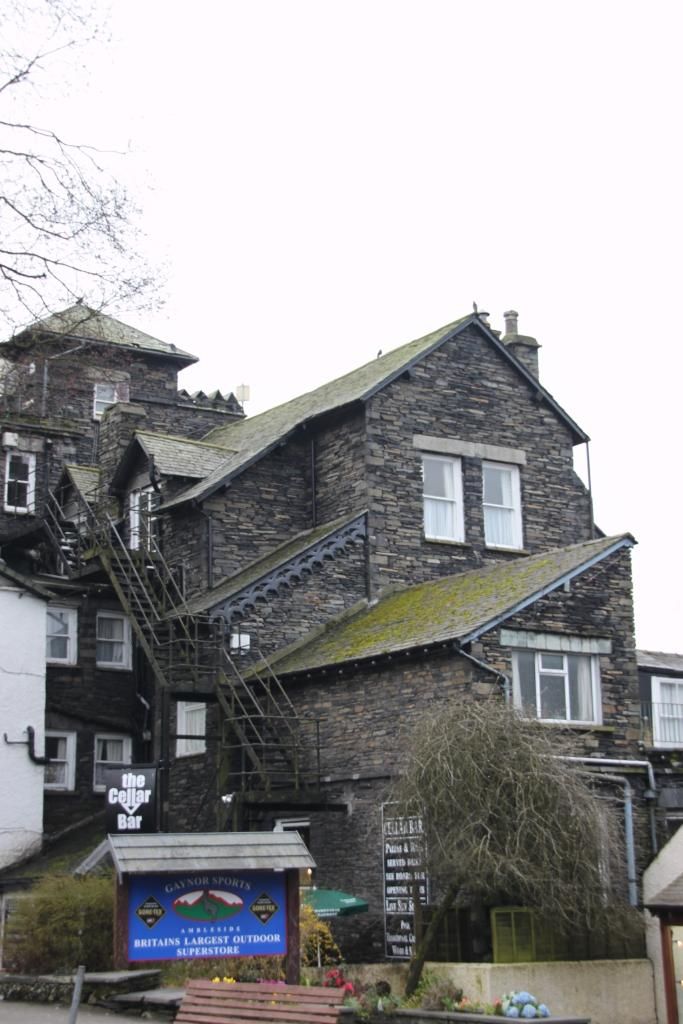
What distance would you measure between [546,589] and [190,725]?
30.5 ft

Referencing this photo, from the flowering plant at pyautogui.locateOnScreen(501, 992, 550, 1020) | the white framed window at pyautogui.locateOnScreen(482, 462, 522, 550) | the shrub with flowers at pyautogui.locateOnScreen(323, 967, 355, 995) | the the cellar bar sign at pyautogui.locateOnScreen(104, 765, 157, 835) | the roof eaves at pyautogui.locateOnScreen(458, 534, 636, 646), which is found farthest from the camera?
the white framed window at pyautogui.locateOnScreen(482, 462, 522, 550)

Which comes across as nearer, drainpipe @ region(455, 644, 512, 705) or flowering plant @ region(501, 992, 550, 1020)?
flowering plant @ region(501, 992, 550, 1020)

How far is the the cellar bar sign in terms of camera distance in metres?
27.1

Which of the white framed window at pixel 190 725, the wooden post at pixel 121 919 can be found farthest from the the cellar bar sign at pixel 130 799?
the wooden post at pixel 121 919

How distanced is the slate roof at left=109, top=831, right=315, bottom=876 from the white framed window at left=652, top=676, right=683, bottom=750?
40.7ft

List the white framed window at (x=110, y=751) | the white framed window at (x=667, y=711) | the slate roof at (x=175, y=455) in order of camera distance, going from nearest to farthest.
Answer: the white framed window at (x=667, y=711) → the slate roof at (x=175, y=455) → the white framed window at (x=110, y=751)

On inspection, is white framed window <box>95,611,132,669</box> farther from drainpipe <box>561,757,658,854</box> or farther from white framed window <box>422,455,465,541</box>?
drainpipe <box>561,757,658,854</box>

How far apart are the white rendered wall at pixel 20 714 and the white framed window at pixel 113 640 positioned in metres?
3.02

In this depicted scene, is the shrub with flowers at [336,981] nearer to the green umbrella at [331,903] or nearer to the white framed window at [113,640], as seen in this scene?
the green umbrella at [331,903]

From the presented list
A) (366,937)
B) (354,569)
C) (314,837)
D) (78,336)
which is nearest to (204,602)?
(354,569)

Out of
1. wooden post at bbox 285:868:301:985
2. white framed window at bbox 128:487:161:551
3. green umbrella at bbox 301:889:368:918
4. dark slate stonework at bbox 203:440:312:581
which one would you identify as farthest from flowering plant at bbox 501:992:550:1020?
white framed window at bbox 128:487:161:551

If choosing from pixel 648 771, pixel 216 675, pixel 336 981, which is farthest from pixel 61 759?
pixel 648 771

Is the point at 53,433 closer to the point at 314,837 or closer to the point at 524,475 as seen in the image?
the point at 524,475

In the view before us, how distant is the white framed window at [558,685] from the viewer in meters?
26.1
